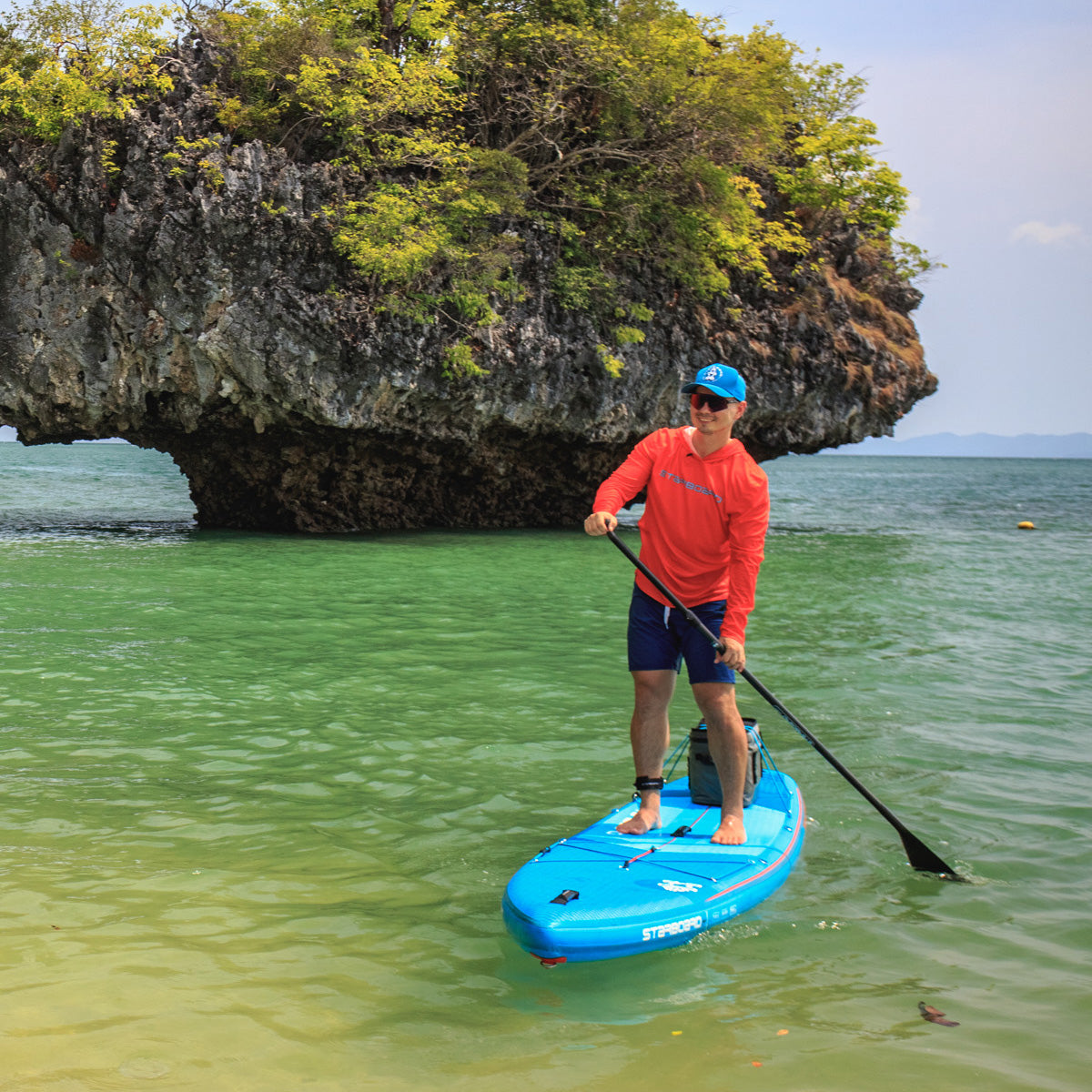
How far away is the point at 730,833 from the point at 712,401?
221 cm

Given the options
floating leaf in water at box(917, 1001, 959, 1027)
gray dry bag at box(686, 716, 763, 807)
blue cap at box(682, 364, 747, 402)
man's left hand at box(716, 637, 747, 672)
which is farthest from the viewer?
gray dry bag at box(686, 716, 763, 807)

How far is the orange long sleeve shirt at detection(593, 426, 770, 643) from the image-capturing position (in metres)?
5.35

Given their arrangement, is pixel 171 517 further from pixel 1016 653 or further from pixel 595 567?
pixel 1016 653

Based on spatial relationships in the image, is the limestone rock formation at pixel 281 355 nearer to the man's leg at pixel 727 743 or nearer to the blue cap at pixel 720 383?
the blue cap at pixel 720 383

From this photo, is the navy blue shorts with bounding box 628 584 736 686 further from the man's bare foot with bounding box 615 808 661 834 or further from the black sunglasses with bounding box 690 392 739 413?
the black sunglasses with bounding box 690 392 739 413

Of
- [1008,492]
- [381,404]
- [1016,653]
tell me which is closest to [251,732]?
[1016,653]

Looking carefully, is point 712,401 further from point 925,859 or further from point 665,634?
point 925,859

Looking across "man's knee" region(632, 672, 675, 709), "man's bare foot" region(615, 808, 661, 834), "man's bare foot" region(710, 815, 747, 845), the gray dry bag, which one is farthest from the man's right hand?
"man's bare foot" region(710, 815, 747, 845)

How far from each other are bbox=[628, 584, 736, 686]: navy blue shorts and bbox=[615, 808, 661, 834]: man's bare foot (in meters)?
0.73

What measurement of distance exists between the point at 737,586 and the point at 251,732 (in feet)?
13.5

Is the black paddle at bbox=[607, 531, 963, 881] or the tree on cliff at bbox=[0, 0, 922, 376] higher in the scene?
the tree on cliff at bbox=[0, 0, 922, 376]

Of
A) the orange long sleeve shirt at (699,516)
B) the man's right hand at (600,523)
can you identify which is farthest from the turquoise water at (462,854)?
the man's right hand at (600,523)

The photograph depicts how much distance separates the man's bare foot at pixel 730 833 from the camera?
5.37m

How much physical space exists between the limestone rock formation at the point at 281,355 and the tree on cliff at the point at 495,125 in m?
0.55
